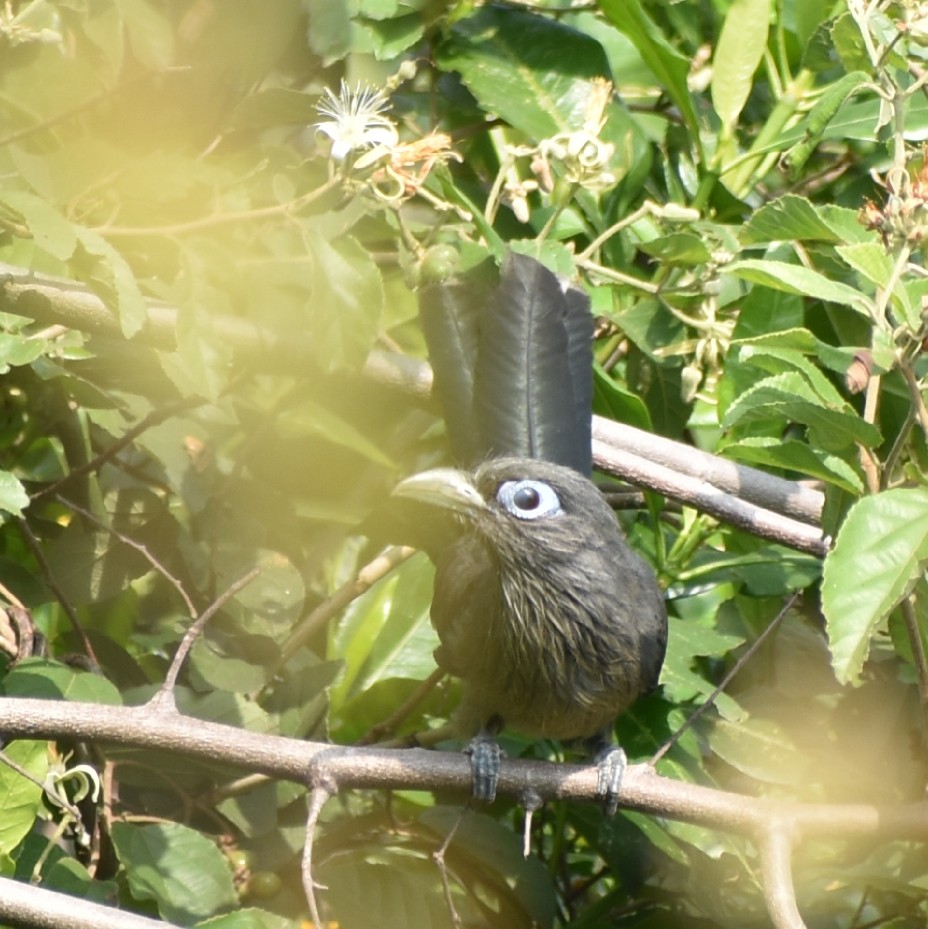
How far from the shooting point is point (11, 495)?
269 centimetres

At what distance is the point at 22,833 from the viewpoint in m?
2.69

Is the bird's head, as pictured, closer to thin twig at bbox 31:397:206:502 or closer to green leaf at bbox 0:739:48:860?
A: thin twig at bbox 31:397:206:502

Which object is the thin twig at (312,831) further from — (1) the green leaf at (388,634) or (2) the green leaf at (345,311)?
(1) the green leaf at (388,634)

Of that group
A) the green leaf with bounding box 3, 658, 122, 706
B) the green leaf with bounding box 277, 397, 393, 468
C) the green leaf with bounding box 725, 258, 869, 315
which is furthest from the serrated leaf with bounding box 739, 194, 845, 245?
the green leaf with bounding box 3, 658, 122, 706

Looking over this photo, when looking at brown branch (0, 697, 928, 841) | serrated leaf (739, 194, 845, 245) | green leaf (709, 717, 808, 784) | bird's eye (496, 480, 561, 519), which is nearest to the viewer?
brown branch (0, 697, 928, 841)

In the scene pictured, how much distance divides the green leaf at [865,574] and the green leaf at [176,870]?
1.55 meters

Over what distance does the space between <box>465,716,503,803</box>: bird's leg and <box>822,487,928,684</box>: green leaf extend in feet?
2.78

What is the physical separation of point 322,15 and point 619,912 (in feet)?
7.98

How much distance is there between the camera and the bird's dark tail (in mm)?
3600

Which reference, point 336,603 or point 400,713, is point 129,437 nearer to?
point 336,603

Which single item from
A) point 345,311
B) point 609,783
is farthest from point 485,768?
point 345,311

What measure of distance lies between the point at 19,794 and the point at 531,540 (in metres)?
1.55

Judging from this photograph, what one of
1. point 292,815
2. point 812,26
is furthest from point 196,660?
point 812,26

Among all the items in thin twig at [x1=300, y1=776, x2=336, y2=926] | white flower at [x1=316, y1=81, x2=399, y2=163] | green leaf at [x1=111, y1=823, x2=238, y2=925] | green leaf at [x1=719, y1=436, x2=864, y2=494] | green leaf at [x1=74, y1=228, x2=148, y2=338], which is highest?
white flower at [x1=316, y1=81, x2=399, y2=163]
